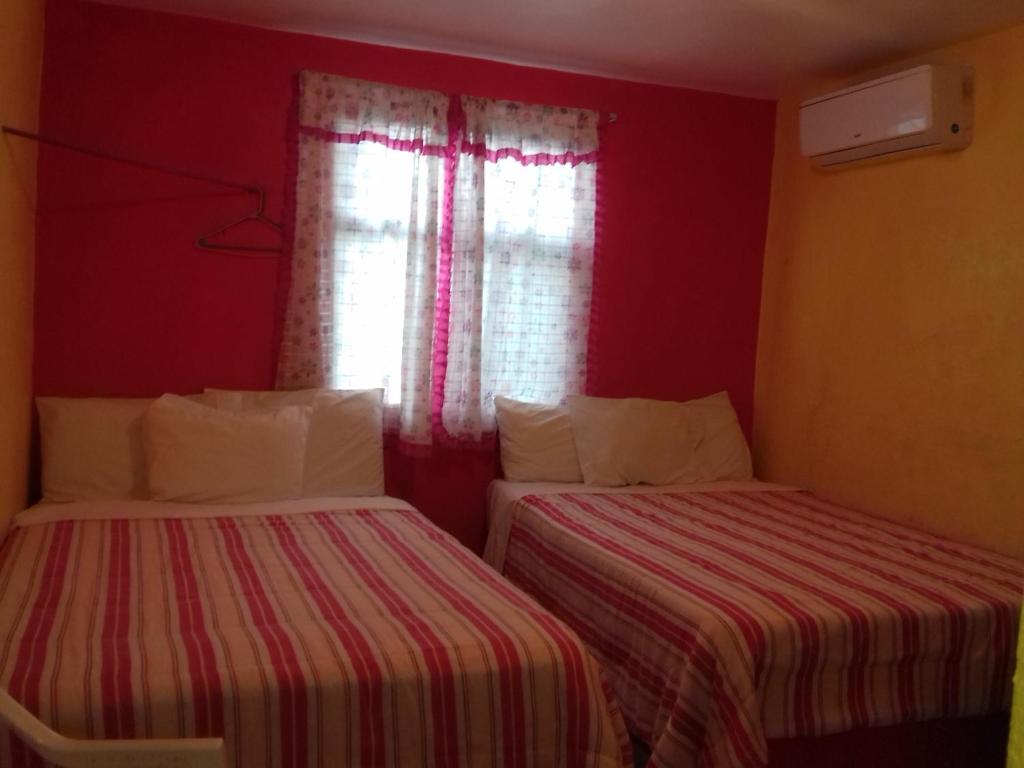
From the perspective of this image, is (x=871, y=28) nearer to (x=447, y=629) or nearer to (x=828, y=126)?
(x=828, y=126)

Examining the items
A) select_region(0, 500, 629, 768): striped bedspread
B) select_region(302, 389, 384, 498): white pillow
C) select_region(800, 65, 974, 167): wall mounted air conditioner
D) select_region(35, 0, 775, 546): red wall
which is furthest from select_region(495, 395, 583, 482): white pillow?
select_region(800, 65, 974, 167): wall mounted air conditioner

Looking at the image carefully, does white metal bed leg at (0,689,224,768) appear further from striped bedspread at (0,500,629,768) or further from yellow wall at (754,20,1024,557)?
yellow wall at (754,20,1024,557)

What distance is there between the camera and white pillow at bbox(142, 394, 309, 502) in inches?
111

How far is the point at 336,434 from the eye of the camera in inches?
125

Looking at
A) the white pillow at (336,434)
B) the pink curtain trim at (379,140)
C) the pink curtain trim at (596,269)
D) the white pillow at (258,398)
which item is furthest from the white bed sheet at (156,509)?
the pink curtain trim at (379,140)

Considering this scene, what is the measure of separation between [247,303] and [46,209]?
69 centimetres

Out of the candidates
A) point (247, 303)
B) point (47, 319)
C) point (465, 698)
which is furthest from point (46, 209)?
point (465, 698)

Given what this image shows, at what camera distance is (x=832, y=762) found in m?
2.20

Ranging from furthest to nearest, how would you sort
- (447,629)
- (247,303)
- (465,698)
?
1. (247,303)
2. (447,629)
3. (465,698)

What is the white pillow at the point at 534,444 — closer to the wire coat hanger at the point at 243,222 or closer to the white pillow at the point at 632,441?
the white pillow at the point at 632,441

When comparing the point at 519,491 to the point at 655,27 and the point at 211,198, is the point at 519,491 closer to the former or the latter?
the point at 211,198

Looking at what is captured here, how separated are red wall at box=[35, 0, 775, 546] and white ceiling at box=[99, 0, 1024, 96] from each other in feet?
0.35

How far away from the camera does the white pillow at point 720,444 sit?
12.0 ft

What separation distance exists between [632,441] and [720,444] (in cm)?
45
